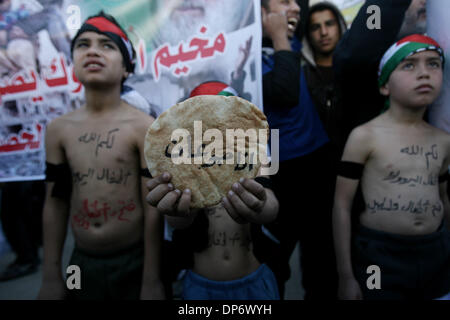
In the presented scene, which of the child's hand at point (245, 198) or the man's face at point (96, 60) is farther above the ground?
the man's face at point (96, 60)

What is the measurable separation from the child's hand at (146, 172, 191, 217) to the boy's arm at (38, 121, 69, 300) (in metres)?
0.84

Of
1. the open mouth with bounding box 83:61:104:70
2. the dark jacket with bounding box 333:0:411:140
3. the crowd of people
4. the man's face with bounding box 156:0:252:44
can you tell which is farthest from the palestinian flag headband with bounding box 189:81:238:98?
the dark jacket with bounding box 333:0:411:140

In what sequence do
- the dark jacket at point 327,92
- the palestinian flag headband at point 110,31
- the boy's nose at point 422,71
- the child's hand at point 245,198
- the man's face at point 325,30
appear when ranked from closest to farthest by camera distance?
the child's hand at point 245,198 → the boy's nose at point 422,71 → the palestinian flag headband at point 110,31 → the dark jacket at point 327,92 → the man's face at point 325,30

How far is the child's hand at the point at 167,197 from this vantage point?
1000 millimetres

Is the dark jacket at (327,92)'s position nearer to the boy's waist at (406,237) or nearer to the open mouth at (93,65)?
the boy's waist at (406,237)

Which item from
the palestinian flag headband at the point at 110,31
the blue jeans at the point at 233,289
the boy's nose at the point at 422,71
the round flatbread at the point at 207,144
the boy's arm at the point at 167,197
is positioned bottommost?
the blue jeans at the point at 233,289

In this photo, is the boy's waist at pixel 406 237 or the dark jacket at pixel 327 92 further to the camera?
the dark jacket at pixel 327 92

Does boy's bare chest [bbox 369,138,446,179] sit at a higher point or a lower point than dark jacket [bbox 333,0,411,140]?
lower

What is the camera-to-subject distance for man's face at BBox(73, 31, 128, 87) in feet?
4.58

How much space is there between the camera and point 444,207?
151 centimetres

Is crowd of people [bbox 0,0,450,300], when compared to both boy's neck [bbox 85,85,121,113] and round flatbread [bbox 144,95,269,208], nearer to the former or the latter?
boy's neck [bbox 85,85,121,113]

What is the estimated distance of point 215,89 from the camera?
1.42 m

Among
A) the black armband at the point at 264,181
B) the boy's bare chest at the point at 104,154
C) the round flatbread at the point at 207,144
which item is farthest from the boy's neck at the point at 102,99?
the black armband at the point at 264,181
